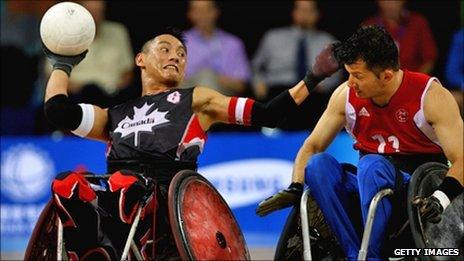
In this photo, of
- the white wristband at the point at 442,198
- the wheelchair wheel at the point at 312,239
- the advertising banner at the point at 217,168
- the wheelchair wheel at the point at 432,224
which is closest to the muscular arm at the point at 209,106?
the wheelchair wheel at the point at 312,239

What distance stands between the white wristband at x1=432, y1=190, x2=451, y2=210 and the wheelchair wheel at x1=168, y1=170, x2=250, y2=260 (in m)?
1.06

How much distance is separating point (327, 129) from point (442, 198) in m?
0.93

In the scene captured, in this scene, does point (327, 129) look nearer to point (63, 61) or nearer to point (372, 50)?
point (372, 50)

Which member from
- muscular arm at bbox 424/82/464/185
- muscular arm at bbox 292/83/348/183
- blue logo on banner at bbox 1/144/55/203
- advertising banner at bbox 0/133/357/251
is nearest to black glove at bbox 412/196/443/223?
muscular arm at bbox 424/82/464/185

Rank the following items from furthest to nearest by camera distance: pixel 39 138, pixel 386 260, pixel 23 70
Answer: pixel 23 70 < pixel 39 138 < pixel 386 260

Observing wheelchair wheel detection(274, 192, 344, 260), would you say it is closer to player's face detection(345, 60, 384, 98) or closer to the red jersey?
the red jersey

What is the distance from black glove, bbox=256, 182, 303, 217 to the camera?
235 inches

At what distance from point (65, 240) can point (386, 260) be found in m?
1.63

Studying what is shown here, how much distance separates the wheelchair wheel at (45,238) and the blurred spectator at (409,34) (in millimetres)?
5375

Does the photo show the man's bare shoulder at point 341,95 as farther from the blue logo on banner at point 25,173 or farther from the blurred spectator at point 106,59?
the blurred spectator at point 106,59

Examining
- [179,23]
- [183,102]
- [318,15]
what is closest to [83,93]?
[179,23]

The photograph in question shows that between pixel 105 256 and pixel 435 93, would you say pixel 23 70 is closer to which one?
pixel 105 256

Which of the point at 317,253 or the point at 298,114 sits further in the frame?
the point at 298,114

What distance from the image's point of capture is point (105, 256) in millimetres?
6172
